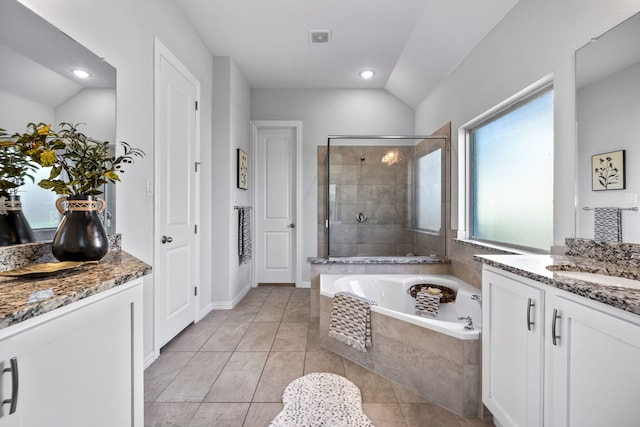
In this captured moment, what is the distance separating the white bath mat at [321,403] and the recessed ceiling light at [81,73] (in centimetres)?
196

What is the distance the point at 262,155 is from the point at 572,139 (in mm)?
3359

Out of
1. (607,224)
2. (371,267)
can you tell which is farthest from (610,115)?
(371,267)

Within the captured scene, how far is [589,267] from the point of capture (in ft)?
4.03

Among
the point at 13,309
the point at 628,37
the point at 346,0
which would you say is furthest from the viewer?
the point at 346,0

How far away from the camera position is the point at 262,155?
4129 millimetres

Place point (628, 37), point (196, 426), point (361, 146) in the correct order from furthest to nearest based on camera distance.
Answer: point (361, 146)
point (196, 426)
point (628, 37)

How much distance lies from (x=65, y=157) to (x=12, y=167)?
0.21 m

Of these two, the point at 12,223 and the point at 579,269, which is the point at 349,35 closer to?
the point at 579,269

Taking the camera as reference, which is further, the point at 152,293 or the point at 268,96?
the point at 268,96

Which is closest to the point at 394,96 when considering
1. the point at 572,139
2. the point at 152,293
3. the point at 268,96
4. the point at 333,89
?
the point at 333,89

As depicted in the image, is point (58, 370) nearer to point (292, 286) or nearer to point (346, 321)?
point (346, 321)

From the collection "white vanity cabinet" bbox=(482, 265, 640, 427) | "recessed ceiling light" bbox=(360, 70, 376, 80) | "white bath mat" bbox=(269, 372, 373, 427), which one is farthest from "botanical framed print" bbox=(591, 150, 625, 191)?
"recessed ceiling light" bbox=(360, 70, 376, 80)

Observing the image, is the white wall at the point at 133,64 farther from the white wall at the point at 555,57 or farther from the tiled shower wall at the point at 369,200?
the white wall at the point at 555,57

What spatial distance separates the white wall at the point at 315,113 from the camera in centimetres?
408
